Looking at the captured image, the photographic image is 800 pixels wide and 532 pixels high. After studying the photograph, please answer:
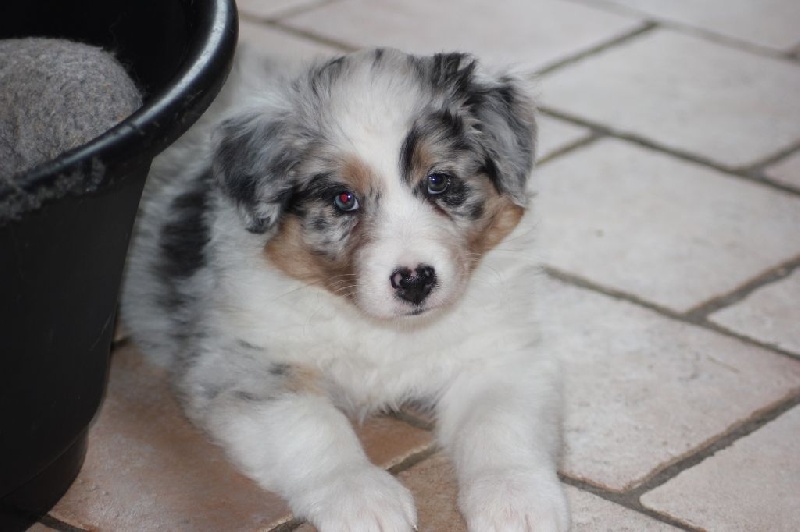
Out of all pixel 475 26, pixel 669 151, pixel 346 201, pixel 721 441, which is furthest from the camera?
pixel 475 26

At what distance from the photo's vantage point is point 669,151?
15.4 ft

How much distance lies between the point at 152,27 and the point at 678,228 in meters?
1.88

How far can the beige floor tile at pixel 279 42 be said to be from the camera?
5.17 metres

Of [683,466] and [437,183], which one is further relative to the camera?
[683,466]

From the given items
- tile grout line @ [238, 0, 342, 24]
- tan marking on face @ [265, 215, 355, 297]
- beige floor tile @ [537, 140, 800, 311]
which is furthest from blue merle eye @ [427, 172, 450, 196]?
tile grout line @ [238, 0, 342, 24]

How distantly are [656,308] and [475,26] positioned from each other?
218 cm

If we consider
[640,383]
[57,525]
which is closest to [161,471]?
[57,525]

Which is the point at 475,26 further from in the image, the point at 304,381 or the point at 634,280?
the point at 304,381

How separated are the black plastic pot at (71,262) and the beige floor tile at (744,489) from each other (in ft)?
4.29

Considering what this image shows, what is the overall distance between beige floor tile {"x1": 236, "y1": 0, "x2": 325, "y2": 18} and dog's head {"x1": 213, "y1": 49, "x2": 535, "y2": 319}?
247cm

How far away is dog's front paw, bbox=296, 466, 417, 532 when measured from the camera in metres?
Result: 2.75

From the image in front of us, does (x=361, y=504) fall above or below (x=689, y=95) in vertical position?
above

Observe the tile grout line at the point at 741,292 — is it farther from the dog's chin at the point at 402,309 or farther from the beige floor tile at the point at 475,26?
the beige floor tile at the point at 475,26

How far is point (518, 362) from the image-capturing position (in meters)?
3.26
